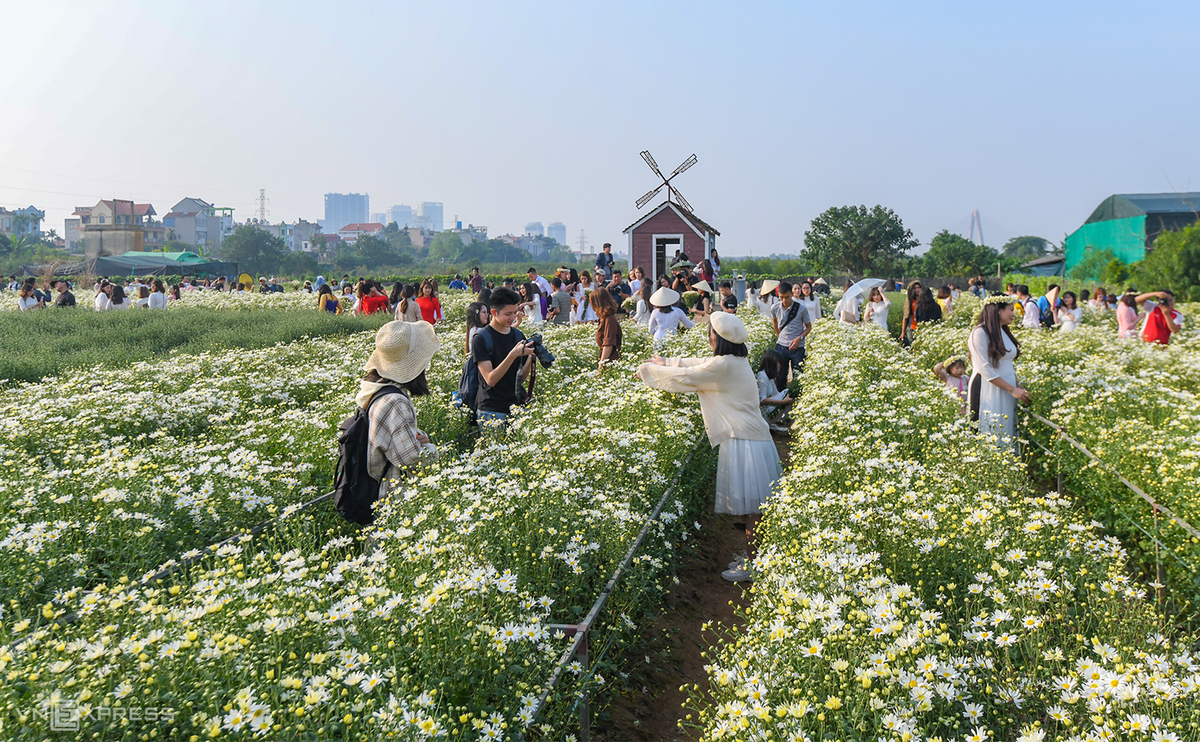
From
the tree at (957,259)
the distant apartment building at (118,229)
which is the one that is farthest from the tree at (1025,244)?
the distant apartment building at (118,229)

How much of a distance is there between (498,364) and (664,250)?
33132 millimetres

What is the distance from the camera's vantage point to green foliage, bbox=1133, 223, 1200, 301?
75.8 ft

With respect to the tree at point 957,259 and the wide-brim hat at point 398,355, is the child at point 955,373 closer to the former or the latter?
the wide-brim hat at point 398,355

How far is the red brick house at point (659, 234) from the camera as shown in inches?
1512

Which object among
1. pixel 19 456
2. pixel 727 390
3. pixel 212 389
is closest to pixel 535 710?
pixel 727 390

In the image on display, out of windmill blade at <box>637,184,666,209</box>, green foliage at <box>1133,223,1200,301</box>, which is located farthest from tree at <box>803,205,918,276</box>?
green foliage at <box>1133,223,1200,301</box>

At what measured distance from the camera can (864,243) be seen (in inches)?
2908

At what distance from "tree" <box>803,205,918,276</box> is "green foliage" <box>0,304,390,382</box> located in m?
60.7

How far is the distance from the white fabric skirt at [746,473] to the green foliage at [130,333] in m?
10.5

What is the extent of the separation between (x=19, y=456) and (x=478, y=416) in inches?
144

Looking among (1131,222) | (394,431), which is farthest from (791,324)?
(1131,222)

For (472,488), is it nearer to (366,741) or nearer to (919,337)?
(366,741)

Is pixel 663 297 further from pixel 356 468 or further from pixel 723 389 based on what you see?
pixel 356 468

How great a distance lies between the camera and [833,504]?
15.4 ft
